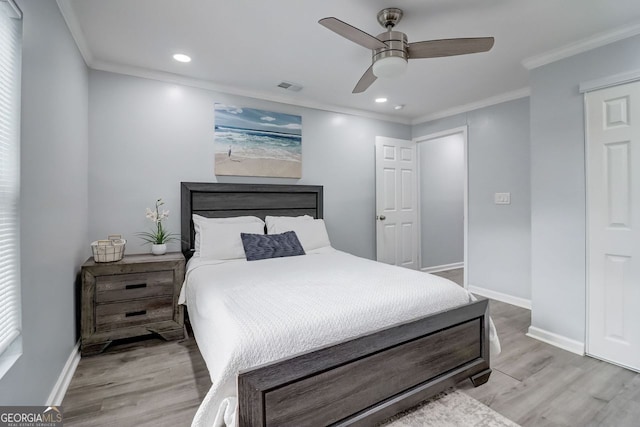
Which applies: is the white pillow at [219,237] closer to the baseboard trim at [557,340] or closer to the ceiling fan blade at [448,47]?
the ceiling fan blade at [448,47]

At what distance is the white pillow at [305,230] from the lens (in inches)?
129

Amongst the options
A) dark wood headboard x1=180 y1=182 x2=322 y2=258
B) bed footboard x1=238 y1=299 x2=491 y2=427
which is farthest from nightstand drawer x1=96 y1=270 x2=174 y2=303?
bed footboard x1=238 y1=299 x2=491 y2=427

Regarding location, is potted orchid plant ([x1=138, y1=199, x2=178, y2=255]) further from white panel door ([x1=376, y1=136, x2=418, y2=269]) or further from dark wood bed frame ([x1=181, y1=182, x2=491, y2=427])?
white panel door ([x1=376, y1=136, x2=418, y2=269])

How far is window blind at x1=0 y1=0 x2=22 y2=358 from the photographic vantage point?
1.23m

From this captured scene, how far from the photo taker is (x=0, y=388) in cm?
114

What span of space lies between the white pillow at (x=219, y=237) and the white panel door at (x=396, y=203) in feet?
6.82

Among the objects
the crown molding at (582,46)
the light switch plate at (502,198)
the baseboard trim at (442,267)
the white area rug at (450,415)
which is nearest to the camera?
the white area rug at (450,415)

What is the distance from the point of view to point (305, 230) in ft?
11.1

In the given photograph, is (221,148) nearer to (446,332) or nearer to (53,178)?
(53,178)

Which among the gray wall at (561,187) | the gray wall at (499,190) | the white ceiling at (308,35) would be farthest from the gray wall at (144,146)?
the gray wall at (561,187)

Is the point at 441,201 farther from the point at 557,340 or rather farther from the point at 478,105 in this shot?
the point at 557,340

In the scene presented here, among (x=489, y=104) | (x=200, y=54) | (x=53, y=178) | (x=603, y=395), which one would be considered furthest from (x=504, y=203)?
(x=53, y=178)

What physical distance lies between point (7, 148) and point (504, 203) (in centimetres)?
440

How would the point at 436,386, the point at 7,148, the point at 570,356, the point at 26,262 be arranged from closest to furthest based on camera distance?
1. the point at 7,148
2. the point at 26,262
3. the point at 436,386
4. the point at 570,356
